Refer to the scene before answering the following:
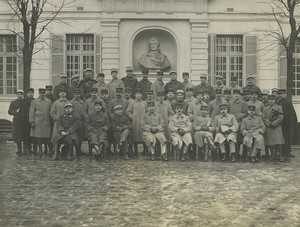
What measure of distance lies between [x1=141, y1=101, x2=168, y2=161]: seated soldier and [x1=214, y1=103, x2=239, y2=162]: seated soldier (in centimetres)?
120

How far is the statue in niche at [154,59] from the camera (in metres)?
17.8

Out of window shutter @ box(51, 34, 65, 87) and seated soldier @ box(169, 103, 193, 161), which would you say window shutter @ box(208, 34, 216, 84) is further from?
seated soldier @ box(169, 103, 193, 161)

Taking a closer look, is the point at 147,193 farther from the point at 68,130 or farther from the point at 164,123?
the point at 164,123

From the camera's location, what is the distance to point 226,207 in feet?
22.7

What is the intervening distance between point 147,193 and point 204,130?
3981 mm

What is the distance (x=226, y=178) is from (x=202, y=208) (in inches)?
89.2

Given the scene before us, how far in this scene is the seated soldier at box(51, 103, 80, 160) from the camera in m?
11.1

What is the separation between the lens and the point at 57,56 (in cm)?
1812

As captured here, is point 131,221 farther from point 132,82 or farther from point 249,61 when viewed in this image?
point 249,61

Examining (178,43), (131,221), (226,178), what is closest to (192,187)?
(226,178)

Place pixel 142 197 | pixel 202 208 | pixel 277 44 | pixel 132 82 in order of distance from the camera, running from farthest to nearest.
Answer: pixel 277 44 < pixel 132 82 < pixel 142 197 < pixel 202 208

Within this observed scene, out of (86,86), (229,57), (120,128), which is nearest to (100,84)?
(86,86)

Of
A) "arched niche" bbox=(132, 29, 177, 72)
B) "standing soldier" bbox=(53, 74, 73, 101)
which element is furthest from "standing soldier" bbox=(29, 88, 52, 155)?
"arched niche" bbox=(132, 29, 177, 72)

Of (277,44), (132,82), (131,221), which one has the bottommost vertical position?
(131,221)
